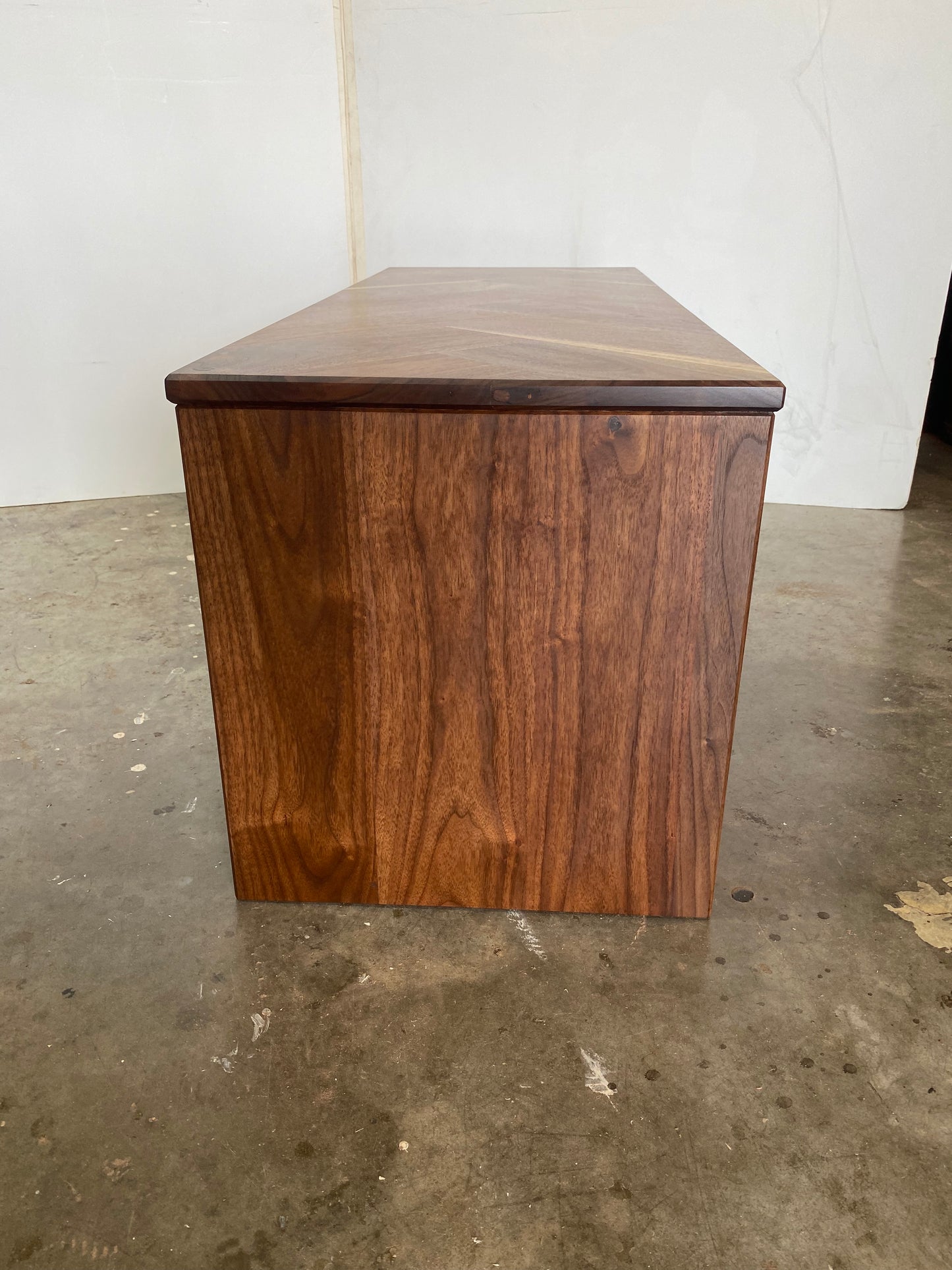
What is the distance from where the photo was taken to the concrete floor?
0.86 metres

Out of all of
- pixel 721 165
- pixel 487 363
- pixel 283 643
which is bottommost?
pixel 283 643

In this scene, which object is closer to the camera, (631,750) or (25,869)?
(631,750)

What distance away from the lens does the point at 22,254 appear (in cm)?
262

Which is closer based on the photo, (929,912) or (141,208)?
(929,912)

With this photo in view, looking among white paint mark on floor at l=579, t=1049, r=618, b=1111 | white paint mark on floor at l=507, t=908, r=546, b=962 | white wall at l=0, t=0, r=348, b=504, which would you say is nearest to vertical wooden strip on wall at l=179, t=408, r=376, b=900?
Result: white paint mark on floor at l=507, t=908, r=546, b=962

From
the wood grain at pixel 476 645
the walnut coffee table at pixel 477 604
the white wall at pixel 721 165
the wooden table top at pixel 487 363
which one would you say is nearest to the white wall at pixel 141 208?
the white wall at pixel 721 165

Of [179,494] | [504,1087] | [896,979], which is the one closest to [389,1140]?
[504,1087]

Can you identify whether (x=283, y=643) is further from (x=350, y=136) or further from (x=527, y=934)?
(x=350, y=136)

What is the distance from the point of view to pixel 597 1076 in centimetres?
100

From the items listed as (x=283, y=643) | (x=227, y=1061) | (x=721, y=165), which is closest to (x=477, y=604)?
(x=283, y=643)

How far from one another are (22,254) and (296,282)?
730mm

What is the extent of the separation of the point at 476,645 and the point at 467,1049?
0.43 meters

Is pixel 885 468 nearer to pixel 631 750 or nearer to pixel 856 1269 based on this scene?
pixel 631 750

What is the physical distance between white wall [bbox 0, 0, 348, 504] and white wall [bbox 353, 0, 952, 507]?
0.19 metres
